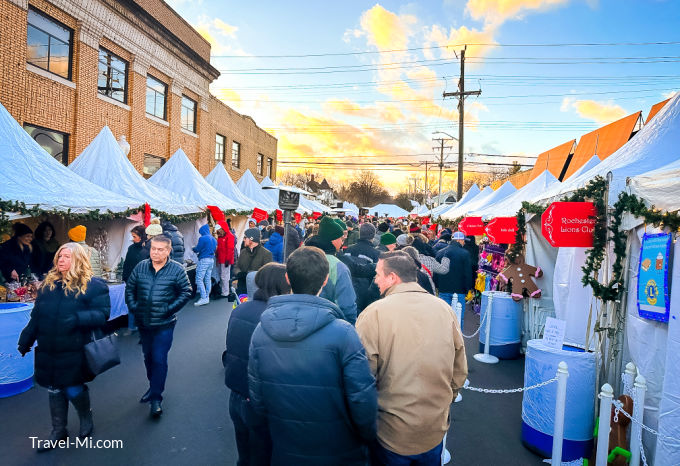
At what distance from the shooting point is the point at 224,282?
38.1 ft

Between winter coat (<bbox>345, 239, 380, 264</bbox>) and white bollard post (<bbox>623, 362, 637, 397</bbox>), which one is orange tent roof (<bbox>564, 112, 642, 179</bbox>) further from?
white bollard post (<bbox>623, 362, 637, 397</bbox>)

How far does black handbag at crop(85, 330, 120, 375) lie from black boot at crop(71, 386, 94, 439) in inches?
14.6

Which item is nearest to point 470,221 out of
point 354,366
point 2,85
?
point 354,366

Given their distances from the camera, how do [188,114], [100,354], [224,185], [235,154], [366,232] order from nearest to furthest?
[100,354] → [366,232] → [224,185] → [188,114] → [235,154]

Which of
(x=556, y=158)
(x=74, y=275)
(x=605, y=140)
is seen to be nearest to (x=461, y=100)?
(x=556, y=158)

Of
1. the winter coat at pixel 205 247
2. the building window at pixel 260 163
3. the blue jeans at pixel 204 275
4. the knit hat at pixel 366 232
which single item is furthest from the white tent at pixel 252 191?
the knit hat at pixel 366 232

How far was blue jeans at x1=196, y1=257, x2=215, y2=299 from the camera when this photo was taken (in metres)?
10.3

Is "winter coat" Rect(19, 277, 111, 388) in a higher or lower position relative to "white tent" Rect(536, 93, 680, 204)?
lower

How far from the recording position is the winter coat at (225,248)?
11.3 metres

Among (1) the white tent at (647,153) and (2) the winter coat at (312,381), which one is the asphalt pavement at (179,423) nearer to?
(2) the winter coat at (312,381)

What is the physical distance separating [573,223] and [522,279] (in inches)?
104

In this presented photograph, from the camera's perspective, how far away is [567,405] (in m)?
4.06

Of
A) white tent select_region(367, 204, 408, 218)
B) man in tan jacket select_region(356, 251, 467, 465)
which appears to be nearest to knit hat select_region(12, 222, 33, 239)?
man in tan jacket select_region(356, 251, 467, 465)

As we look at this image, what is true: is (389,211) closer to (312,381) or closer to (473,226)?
(473,226)
